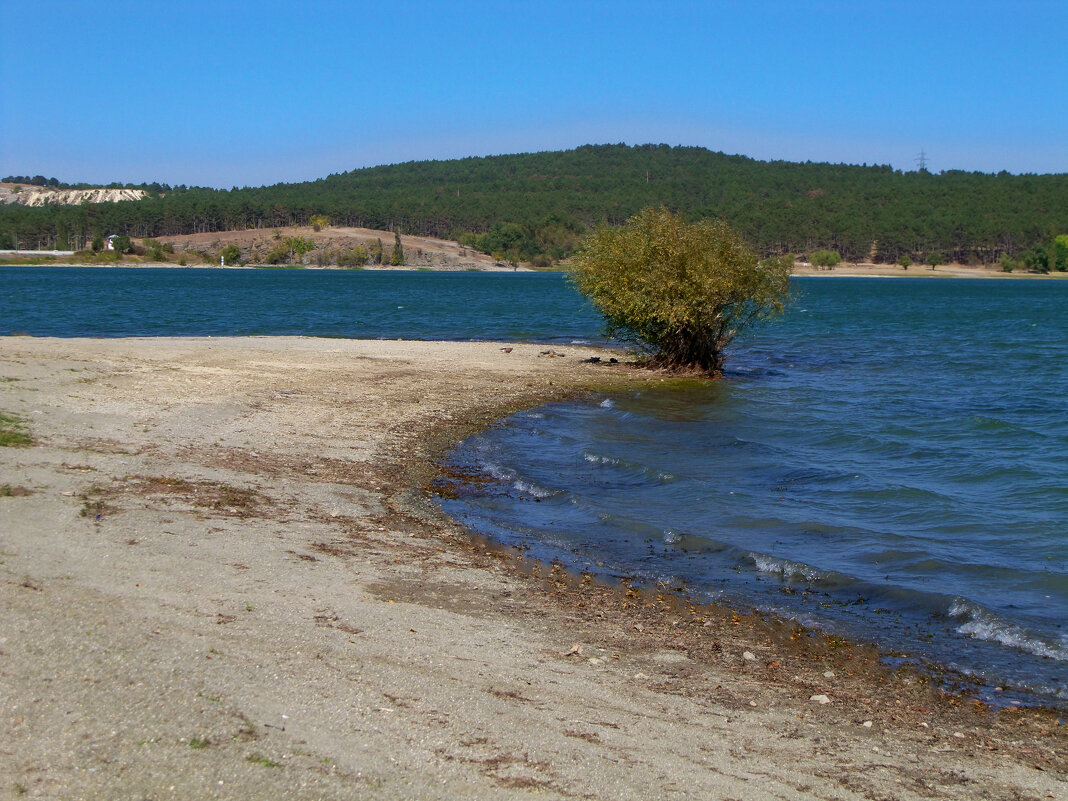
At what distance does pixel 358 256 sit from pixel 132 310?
5685 inches

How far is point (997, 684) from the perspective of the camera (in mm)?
8297

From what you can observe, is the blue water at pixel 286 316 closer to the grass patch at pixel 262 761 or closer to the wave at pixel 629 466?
the wave at pixel 629 466

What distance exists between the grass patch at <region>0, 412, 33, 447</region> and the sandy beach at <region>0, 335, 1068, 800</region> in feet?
0.58

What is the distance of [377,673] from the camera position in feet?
Result: 23.1

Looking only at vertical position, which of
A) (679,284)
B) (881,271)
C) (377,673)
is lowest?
(377,673)

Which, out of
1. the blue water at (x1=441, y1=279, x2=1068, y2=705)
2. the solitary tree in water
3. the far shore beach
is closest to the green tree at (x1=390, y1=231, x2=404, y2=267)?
the far shore beach

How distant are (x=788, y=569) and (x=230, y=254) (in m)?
193

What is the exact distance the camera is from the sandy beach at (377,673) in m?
5.60

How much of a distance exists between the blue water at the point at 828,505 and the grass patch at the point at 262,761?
5.86 m

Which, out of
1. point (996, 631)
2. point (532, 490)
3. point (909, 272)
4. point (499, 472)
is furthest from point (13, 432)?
point (909, 272)

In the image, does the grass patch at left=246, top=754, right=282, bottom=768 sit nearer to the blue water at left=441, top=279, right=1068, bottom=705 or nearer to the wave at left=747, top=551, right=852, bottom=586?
the blue water at left=441, top=279, right=1068, bottom=705

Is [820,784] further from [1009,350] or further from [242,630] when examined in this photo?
[1009,350]

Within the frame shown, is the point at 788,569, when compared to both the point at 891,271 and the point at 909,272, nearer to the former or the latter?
the point at 909,272

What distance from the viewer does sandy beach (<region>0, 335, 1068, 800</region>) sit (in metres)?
5.60
